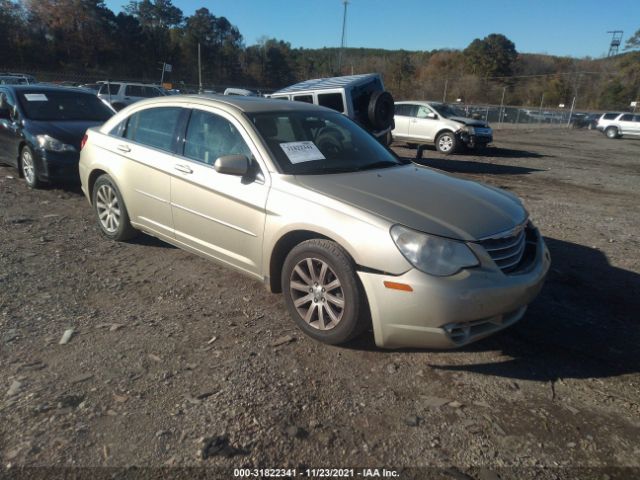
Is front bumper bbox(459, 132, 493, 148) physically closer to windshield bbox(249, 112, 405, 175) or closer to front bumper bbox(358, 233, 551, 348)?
windshield bbox(249, 112, 405, 175)

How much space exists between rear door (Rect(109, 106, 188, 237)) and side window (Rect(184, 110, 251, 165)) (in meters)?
0.18

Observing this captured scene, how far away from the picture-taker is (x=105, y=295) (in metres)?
3.81

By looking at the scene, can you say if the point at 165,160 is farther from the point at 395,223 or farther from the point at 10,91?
the point at 10,91

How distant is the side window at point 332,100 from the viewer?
9.48 metres

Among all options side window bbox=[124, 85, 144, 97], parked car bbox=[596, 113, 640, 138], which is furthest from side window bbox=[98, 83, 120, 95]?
parked car bbox=[596, 113, 640, 138]

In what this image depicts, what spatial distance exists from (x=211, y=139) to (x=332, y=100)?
6.22 meters

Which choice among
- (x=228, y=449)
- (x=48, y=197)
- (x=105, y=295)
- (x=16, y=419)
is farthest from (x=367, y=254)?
(x=48, y=197)

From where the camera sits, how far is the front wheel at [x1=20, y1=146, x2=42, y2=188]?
22.7 feet

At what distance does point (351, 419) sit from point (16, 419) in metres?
1.75

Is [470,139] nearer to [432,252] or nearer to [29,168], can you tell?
[29,168]

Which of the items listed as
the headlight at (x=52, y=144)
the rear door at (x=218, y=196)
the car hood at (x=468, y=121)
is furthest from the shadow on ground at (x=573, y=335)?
the car hood at (x=468, y=121)

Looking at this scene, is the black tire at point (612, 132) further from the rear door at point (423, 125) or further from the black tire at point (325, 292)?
the black tire at point (325, 292)

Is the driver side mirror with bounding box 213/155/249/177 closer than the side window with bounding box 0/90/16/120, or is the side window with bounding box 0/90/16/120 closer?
the driver side mirror with bounding box 213/155/249/177

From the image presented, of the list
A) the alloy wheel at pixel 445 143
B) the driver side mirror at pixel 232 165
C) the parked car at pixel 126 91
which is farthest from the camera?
the parked car at pixel 126 91
